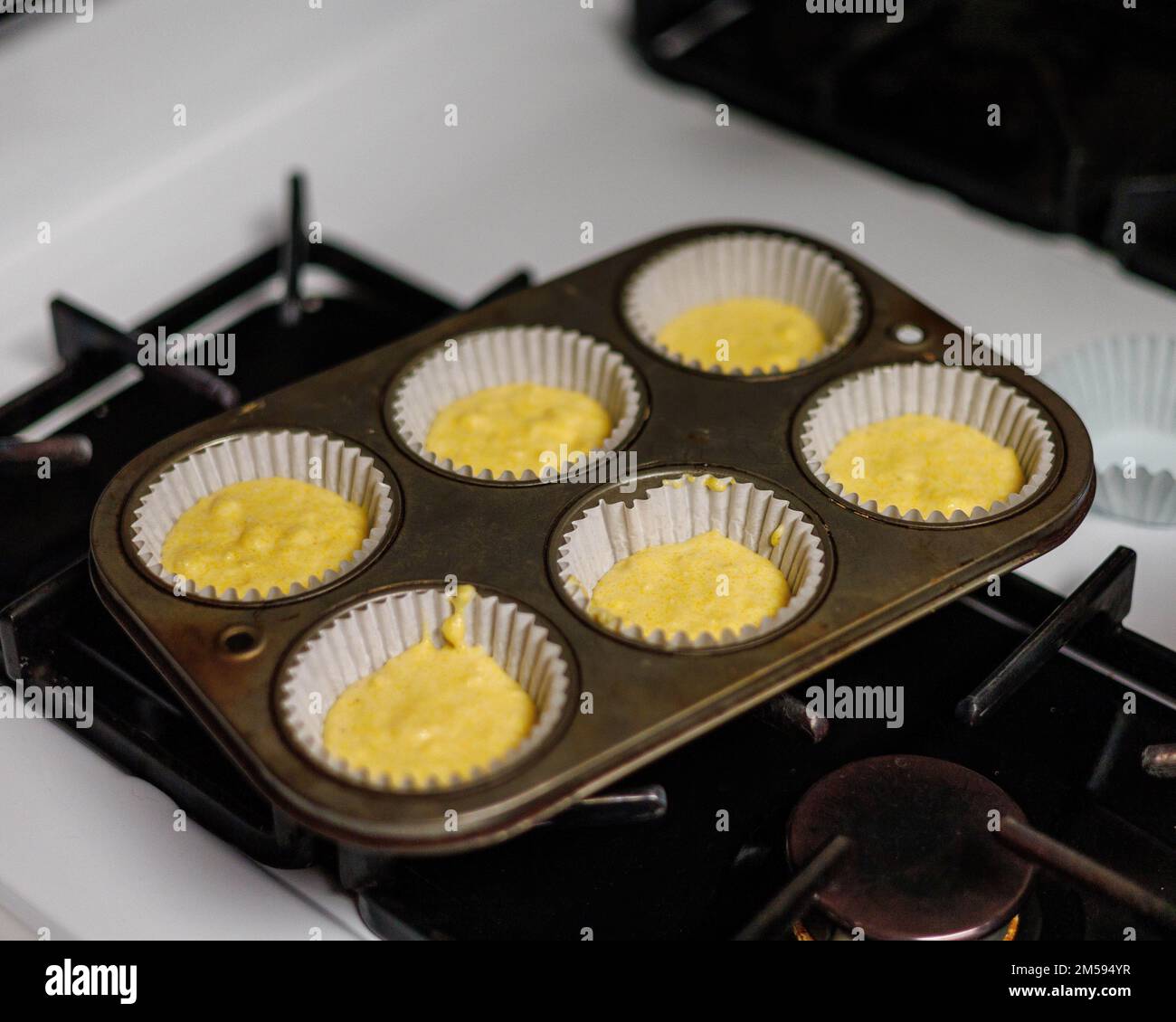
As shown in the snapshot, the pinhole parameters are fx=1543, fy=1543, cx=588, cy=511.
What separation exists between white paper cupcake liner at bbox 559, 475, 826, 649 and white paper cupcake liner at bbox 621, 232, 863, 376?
264 mm

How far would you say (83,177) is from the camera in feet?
6.46

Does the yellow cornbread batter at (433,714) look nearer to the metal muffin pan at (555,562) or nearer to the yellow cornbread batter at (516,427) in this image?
the metal muffin pan at (555,562)

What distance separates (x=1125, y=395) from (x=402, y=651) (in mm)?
916

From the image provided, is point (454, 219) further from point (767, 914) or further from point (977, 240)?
point (767, 914)

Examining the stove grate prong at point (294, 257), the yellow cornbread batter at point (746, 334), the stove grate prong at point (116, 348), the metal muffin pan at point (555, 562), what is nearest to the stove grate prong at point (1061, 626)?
the metal muffin pan at point (555, 562)

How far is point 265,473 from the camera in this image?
5.06ft

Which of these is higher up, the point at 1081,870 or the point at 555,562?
the point at 555,562

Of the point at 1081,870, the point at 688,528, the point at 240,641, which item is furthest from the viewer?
the point at 688,528

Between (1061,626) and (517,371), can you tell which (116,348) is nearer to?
(517,371)

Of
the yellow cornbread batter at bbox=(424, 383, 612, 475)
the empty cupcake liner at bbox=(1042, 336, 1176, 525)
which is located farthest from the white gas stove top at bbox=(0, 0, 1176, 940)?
the yellow cornbread batter at bbox=(424, 383, 612, 475)

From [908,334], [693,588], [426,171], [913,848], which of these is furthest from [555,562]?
[426,171]

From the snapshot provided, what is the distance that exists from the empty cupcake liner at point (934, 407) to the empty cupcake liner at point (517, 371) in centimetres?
19

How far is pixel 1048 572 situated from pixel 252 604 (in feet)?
2.68
